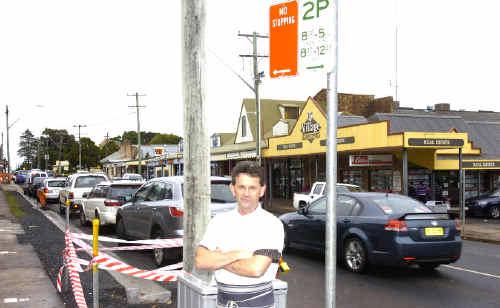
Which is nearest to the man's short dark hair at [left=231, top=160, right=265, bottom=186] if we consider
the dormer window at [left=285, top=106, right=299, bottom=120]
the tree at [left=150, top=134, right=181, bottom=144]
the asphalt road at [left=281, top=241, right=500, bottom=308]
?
the asphalt road at [left=281, top=241, right=500, bottom=308]

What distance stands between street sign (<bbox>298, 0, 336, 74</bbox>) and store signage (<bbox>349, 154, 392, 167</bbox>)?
24.3 m

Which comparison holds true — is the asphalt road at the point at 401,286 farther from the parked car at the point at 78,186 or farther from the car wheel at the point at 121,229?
the parked car at the point at 78,186

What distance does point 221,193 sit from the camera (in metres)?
10.2

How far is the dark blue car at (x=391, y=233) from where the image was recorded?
9.04 metres

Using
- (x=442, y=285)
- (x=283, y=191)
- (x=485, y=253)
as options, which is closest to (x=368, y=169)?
(x=283, y=191)

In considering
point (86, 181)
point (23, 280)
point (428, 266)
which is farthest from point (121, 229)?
point (86, 181)

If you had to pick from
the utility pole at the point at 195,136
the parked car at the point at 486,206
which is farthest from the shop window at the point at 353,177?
the utility pole at the point at 195,136

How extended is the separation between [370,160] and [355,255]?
18155mm

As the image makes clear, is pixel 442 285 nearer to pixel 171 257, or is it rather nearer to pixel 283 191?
pixel 171 257

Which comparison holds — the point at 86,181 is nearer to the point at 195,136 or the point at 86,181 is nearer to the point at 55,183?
the point at 55,183

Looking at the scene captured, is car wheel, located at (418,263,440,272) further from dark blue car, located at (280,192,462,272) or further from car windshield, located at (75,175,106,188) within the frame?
car windshield, located at (75,175,106,188)

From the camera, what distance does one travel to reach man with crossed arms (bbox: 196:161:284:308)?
3010 mm

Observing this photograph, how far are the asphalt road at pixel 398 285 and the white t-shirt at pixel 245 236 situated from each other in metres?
4.53

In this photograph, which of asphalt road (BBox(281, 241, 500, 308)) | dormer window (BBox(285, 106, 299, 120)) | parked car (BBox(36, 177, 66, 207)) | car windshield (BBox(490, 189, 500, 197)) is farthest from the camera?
dormer window (BBox(285, 106, 299, 120))
